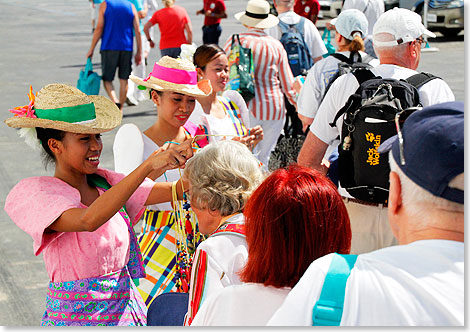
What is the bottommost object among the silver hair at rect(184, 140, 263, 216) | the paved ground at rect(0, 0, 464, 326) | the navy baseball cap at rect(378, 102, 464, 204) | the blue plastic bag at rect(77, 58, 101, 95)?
the paved ground at rect(0, 0, 464, 326)

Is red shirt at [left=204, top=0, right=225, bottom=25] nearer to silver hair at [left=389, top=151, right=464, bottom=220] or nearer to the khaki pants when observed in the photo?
the khaki pants

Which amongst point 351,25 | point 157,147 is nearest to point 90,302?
point 157,147

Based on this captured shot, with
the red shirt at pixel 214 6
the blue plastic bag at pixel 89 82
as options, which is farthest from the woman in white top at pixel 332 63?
the red shirt at pixel 214 6

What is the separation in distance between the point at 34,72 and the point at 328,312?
14.1 metres

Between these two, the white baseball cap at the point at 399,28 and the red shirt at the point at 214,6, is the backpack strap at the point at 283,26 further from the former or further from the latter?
the red shirt at the point at 214,6

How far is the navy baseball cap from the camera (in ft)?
5.24

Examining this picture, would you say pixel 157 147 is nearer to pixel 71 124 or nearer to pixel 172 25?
pixel 71 124

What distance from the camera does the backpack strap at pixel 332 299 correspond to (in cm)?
155

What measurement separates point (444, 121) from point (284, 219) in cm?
67

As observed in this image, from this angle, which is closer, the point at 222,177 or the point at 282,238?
the point at 282,238

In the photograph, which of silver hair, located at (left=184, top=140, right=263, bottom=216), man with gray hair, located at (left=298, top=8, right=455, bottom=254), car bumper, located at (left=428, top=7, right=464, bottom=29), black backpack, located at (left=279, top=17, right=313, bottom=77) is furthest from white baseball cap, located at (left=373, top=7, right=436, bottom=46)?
car bumper, located at (left=428, top=7, right=464, bottom=29)

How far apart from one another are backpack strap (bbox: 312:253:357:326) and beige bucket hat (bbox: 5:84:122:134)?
1825 mm

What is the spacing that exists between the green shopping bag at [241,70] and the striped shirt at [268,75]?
7 centimetres

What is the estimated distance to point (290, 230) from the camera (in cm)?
215
